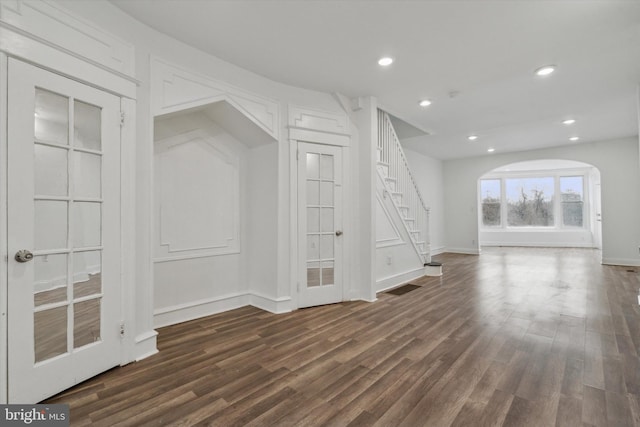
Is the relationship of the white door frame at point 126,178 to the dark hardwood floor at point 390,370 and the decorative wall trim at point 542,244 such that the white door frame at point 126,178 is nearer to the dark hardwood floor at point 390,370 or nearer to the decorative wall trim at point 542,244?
the dark hardwood floor at point 390,370

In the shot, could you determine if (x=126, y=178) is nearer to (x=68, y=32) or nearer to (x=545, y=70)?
(x=68, y=32)

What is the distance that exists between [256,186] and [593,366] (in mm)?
3596

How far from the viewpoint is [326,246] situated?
3.87 meters

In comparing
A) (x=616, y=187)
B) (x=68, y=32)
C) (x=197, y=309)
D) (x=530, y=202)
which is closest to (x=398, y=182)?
(x=197, y=309)

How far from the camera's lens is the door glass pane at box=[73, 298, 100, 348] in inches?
79.7

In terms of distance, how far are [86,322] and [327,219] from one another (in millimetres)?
2605

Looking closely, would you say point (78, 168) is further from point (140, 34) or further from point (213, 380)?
point (213, 380)

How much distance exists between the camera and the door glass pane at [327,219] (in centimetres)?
386

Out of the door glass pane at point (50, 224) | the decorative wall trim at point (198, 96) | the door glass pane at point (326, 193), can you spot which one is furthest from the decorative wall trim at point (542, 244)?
the door glass pane at point (50, 224)

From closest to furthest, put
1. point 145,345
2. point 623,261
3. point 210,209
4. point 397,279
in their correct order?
1. point 145,345
2. point 210,209
3. point 397,279
4. point 623,261

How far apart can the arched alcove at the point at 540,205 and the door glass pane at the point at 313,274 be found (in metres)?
7.54

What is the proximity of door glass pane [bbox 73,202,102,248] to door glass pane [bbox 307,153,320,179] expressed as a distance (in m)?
2.23

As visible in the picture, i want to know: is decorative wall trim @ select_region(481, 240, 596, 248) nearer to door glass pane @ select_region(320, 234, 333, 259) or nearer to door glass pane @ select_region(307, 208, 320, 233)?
door glass pane @ select_region(320, 234, 333, 259)

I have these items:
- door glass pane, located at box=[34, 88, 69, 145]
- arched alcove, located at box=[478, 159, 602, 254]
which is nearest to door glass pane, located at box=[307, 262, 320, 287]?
door glass pane, located at box=[34, 88, 69, 145]
